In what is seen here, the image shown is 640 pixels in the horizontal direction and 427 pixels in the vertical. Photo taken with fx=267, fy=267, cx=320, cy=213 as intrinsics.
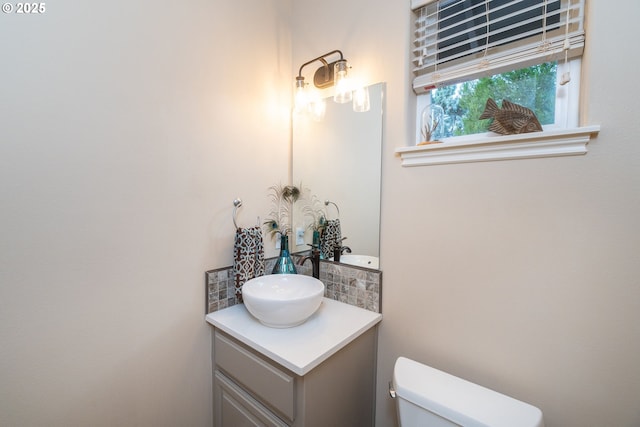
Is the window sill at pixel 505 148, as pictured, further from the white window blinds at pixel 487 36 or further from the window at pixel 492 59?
the white window blinds at pixel 487 36

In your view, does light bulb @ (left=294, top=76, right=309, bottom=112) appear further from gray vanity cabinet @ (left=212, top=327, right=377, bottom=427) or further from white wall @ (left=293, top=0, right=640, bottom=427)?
gray vanity cabinet @ (left=212, top=327, right=377, bottom=427)

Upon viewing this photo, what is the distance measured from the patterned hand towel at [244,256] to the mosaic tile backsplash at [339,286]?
0.19 ft

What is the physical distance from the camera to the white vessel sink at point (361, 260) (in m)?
1.31

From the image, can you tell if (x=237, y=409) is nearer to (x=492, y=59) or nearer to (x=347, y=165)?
(x=347, y=165)

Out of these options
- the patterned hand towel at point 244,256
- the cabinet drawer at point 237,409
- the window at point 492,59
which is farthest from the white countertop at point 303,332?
the window at point 492,59

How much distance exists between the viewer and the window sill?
830mm

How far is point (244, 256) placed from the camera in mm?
1283

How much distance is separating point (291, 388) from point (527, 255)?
0.94m

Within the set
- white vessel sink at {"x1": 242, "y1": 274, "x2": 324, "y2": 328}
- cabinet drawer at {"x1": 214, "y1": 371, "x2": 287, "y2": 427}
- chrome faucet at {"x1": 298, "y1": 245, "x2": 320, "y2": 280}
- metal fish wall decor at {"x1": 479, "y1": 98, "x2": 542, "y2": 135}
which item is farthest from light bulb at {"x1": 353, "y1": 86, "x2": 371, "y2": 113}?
cabinet drawer at {"x1": 214, "y1": 371, "x2": 287, "y2": 427}

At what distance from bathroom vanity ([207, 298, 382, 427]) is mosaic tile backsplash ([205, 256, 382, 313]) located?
0.13ft

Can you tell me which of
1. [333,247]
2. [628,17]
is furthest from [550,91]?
[333,247]

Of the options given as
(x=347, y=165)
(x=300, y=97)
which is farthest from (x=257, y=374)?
(x=300, y=97)

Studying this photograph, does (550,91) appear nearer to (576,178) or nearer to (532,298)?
(576,178)

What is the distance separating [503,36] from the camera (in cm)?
105
